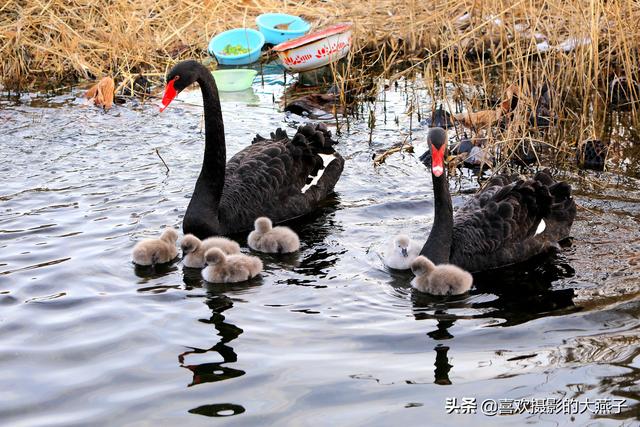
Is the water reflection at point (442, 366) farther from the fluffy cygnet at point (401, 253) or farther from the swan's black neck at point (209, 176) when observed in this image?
the swan's black neck at point (209, 176)

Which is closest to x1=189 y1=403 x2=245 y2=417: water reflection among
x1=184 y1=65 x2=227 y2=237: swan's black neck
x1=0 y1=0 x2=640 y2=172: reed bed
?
x1=184 y1=65 x2=227 y2=237: swan's black neck

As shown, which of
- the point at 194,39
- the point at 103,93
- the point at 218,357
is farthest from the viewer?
the point at 194,39

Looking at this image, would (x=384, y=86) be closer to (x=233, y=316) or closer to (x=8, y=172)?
(x=8, y=172)

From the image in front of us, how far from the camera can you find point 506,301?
4824 millimetres

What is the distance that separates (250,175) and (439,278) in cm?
191

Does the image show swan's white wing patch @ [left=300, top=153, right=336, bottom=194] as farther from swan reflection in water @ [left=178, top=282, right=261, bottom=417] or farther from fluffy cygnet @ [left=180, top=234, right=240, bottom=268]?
swan reflection in water @ [left=178, top=282, right=261, bottom=417]

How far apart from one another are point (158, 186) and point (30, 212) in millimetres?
967

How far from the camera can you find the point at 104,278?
512 centimetres

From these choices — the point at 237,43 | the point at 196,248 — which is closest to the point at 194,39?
the point at 237,43

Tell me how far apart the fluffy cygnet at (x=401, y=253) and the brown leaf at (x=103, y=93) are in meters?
4.53

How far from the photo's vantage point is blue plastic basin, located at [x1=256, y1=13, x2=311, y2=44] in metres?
10.5

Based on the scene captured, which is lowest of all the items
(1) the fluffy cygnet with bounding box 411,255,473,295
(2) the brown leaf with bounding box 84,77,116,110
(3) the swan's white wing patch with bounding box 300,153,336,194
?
(1) the fluffy cygnet with bounding box 411,255,473,295

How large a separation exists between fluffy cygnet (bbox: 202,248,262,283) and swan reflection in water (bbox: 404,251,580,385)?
2.67ft

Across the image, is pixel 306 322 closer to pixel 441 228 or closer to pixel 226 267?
pixel 226 267
